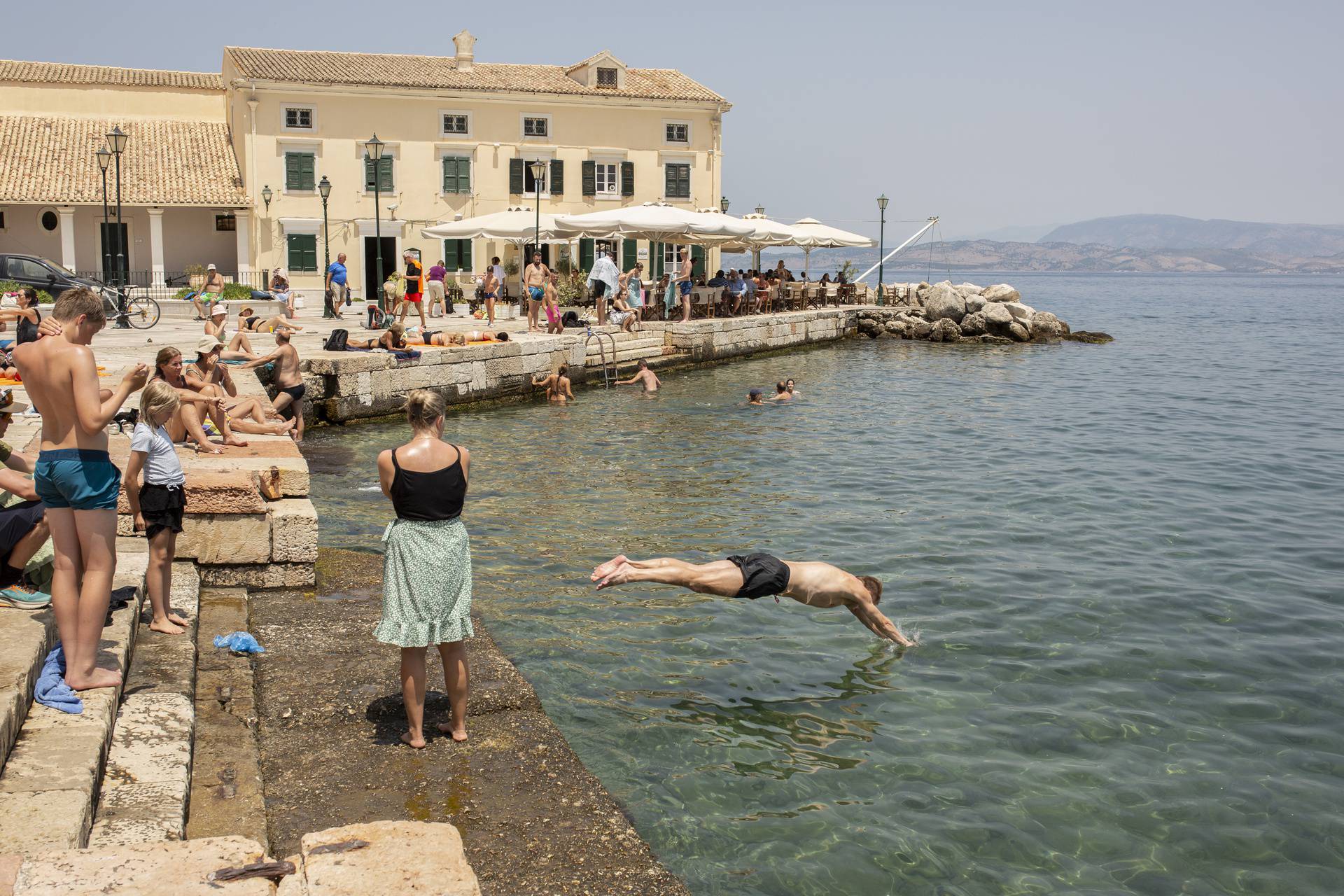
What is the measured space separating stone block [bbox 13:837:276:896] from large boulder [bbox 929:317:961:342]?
3321cm

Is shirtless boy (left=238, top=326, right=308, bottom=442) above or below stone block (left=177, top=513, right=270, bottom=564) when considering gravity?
above

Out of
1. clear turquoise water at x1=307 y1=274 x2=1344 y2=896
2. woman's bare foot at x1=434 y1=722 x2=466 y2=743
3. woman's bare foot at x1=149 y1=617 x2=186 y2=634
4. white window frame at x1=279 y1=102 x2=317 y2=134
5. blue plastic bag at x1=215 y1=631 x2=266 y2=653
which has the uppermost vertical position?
white window frame at x1=279 y1=102 x2=317 y2=134

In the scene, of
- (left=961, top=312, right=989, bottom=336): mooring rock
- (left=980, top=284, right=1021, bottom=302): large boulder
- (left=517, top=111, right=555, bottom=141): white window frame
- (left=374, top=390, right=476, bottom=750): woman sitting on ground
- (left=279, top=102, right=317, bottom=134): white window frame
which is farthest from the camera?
(left=980, top=284, right=1021, bottom=302): large boulder

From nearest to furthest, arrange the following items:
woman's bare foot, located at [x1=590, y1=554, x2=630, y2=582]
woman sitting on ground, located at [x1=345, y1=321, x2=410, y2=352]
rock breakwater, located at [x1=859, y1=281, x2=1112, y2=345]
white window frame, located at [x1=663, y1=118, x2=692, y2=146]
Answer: woman's bare foot, located at [x1=590, y1=554, x2=630, y2=582], woman sitting on ground, located at [x1=345, y1=321, x2=410, y2=352], rock breakwater, located at [x1=859, y1=281, x2=1112, y2=345], white window frame, located at [x1=663, y1=118, x2=692, y2=146]

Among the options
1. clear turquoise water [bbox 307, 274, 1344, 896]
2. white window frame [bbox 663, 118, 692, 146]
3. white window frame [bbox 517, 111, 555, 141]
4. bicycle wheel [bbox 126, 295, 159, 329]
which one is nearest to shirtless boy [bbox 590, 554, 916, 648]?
clear turquoise water [bbox 307, 274, 1344, 896]

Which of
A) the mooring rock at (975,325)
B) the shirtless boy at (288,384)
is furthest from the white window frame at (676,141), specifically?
the shirtless boy at (288,384)

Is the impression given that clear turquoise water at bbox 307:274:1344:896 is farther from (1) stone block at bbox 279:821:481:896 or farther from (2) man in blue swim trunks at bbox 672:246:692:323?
(2) man in blue swim trunks at bbox 672:246:692:323

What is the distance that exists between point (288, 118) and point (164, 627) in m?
31.0

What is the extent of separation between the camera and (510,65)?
124 ft

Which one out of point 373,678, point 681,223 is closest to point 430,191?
point 681,223

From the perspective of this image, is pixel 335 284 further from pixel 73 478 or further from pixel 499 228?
pixel 73 478

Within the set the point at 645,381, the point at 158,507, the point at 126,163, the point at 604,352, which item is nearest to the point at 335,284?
the point at 604,352

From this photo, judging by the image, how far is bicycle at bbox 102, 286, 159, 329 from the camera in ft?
72.0

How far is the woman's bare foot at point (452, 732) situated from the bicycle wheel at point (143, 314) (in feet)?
63.3
